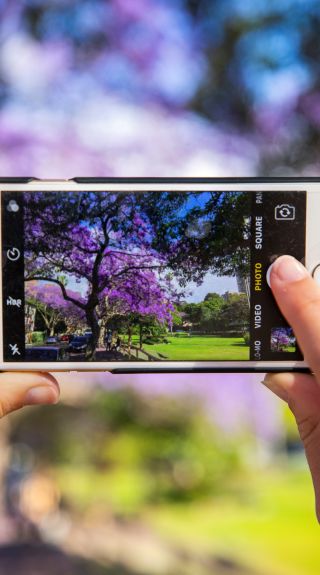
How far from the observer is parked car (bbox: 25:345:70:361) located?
1.89 feet

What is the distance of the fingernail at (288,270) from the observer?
54 cm

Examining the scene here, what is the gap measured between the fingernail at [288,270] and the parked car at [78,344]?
214 mm

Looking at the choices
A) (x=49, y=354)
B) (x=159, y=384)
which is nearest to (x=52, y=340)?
(x=49, y=354)

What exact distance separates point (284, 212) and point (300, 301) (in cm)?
11

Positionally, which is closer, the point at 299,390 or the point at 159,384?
the point at 299,390

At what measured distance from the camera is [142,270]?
0.57 m

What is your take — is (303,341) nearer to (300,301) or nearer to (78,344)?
(300,301)

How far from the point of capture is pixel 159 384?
1181 millimetres

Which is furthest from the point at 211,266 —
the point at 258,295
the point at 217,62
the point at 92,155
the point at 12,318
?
the point at 217,62

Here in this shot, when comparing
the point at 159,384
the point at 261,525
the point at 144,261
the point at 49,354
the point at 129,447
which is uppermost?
the point at 144,261

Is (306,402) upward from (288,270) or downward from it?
downward

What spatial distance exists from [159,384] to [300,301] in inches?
28.0

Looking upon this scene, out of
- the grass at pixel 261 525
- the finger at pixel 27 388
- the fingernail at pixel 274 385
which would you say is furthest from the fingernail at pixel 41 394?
the grass at pixel 261 525

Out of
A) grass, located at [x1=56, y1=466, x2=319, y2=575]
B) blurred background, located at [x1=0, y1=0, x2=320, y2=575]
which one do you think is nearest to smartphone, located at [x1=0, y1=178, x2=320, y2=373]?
blurred background, located at [x1=0, y1=0, x2=320, y2=575]
